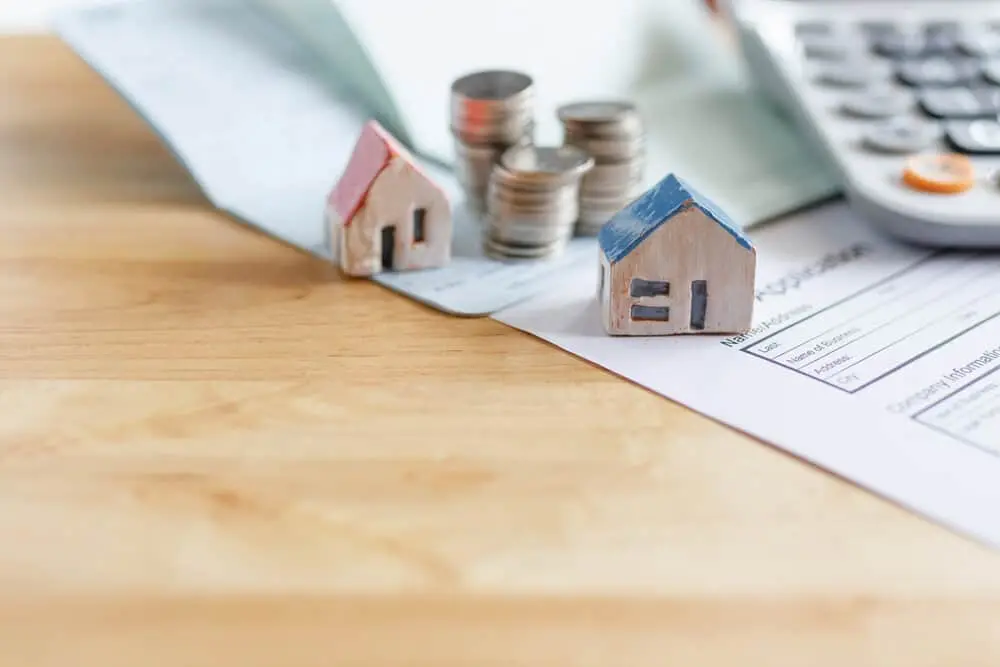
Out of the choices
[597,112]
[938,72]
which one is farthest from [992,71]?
[597,112]

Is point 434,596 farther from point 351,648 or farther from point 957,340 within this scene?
point 957,340

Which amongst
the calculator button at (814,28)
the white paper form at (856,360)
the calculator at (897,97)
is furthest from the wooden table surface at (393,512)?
the calculator button at (814,28)

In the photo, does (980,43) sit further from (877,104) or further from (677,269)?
(677,269)

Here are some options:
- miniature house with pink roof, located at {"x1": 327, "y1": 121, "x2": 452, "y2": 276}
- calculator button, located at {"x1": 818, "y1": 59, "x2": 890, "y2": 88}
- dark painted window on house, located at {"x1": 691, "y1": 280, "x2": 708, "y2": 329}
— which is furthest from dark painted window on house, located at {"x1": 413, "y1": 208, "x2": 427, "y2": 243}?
calculator button, located at {"x1": 818, "y1": 59, "x2": 890, "y2": 88}

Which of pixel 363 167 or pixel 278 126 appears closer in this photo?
pixel 363 167

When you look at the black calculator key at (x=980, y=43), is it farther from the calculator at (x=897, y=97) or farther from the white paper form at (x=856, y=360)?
the white paper form at (x=856, y=360)

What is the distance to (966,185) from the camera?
18.8 inches

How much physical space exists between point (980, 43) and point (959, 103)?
69 millimetres

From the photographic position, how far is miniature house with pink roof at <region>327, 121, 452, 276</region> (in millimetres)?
457

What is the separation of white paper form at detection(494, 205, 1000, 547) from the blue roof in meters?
0.03

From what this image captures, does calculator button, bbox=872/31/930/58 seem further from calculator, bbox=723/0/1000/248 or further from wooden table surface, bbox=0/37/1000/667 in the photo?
wooden table surface, bbox=0/37/1000/667

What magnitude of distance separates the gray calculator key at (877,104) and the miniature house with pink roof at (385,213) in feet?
0.64

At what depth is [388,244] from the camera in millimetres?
470

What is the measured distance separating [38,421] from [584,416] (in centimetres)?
16
